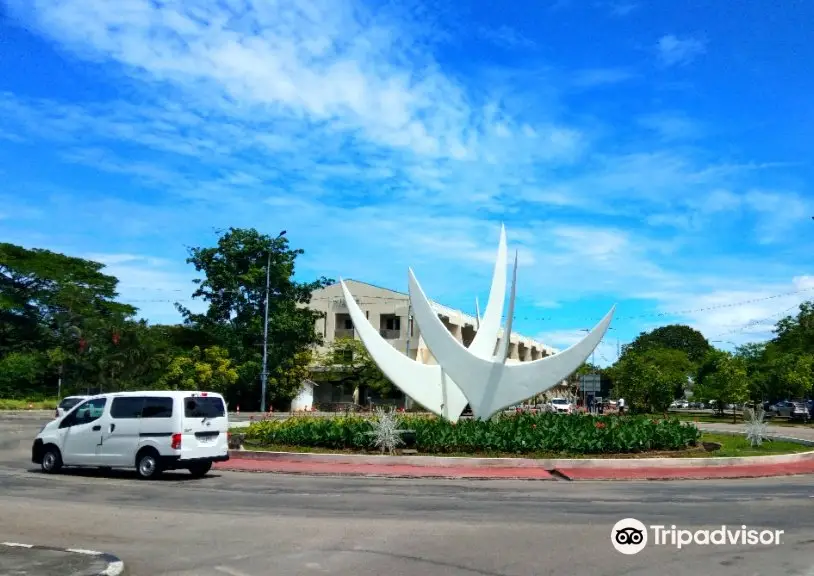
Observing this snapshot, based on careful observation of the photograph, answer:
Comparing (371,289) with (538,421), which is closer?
(538,421)

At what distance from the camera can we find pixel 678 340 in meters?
107

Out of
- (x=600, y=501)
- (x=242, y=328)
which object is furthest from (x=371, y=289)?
(x=600, y=501)

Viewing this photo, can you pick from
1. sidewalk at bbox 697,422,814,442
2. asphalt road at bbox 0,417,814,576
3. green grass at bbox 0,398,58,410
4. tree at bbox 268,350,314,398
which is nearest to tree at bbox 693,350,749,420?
sidewalk at bbox 697,422,814,442

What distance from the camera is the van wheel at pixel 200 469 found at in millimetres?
15765

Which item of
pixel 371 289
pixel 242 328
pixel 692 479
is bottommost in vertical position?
pixel 692 479

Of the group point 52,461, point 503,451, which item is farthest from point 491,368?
point 52,461

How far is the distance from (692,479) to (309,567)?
38.3 ft

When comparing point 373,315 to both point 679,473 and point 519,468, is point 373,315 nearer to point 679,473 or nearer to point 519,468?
point 519,468

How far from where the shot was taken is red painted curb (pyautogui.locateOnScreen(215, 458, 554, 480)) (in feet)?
54.1

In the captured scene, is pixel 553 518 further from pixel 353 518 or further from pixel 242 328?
pixel 242 328

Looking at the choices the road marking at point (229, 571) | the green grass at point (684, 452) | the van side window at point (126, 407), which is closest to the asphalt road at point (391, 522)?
the road marking at point (229, 571)

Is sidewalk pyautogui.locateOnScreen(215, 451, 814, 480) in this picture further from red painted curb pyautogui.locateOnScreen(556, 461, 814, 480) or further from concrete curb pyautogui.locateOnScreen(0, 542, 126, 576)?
concrete curb pyautogui.locateOnScreen(0, 542, 126, 576)

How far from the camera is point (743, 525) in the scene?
1005 centimetres

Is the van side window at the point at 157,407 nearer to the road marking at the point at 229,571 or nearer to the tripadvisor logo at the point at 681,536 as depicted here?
the road marking at the point at 229,571
